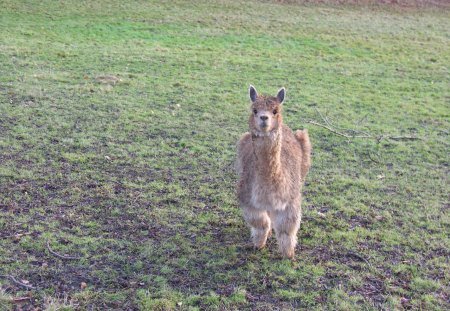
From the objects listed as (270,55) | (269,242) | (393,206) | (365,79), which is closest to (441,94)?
(365,79)

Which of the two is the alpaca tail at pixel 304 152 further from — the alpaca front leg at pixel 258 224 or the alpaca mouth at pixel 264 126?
the alpaca mouth at pixel 264 126

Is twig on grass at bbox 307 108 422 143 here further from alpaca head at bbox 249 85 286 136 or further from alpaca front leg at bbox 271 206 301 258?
alpaca head at bbox 249 85 286 136

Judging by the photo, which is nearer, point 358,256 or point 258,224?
point 258,224

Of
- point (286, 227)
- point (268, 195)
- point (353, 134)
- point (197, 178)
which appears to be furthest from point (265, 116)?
point (353, 134)

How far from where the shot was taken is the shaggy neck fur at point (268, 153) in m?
4.54

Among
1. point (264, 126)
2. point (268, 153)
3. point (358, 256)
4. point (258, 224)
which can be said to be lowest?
point (358, 256)

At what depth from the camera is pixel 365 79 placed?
42.1 ft

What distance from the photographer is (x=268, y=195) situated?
477cm

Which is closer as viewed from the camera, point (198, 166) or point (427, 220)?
point (427, 220)

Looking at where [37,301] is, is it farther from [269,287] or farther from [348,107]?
[348,107]

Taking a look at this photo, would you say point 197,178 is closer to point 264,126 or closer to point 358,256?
point 358,256

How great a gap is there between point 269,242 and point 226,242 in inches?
17.3

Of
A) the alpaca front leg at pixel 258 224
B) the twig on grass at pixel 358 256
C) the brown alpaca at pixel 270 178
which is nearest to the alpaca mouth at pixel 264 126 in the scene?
the brown alpaca at pixel 270 178

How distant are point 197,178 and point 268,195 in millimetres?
2213
